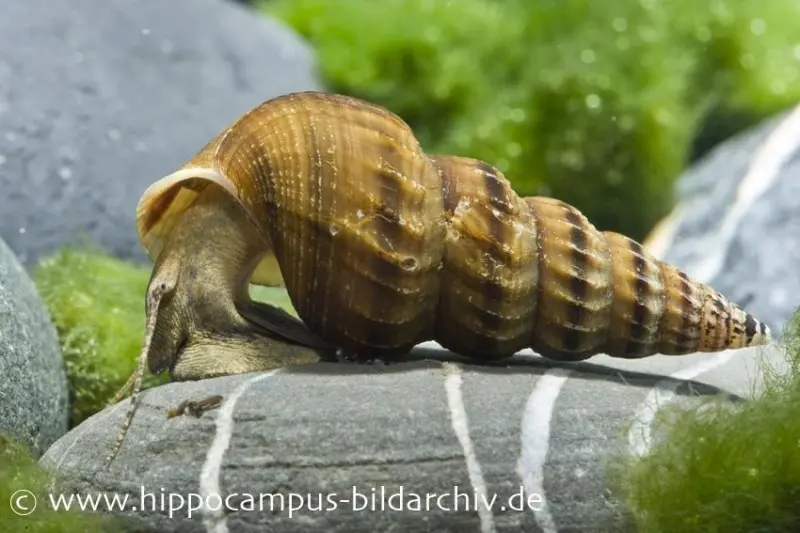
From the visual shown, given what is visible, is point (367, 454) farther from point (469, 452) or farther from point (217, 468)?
point (217, 468)

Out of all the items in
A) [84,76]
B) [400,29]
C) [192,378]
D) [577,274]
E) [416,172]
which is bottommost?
[192,378]

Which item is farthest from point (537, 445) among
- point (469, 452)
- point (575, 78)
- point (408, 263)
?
point (575, 78)

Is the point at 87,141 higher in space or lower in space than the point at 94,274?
higher

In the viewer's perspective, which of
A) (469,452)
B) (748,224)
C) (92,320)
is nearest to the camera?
(469,452)

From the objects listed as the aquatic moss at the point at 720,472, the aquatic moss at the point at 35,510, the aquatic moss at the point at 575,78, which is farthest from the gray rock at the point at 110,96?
the aquatic moss at the point at 720,472

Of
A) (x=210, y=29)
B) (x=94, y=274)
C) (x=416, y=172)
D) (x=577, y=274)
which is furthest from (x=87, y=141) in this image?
(x=577, y=274)

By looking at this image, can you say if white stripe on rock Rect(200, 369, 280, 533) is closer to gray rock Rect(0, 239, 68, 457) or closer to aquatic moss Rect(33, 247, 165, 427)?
gray rock Rect(0, 239, 68, 457)

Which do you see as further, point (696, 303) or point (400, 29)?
point (400, 29)

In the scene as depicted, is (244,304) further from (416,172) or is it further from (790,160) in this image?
(790,160)
